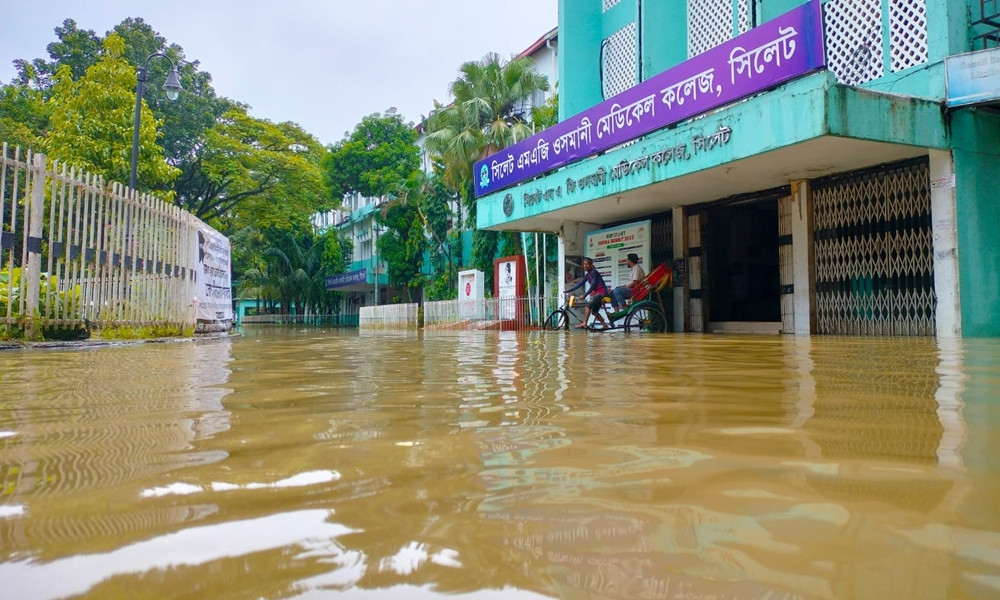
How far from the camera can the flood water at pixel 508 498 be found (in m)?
0.71

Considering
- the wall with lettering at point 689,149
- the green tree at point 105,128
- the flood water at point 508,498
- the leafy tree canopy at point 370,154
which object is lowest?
the flood water at point 508,498

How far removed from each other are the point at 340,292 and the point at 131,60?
21631mm

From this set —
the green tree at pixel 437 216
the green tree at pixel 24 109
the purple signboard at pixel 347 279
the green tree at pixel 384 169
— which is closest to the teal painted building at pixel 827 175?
the green tree at pixel 437 216

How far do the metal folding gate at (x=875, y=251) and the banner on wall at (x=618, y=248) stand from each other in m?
3.62

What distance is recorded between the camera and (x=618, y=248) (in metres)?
13.9

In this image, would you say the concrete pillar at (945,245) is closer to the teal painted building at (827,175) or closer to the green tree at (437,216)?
the teal painted building at (827,175)

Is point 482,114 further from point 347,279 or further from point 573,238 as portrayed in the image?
point 347,279

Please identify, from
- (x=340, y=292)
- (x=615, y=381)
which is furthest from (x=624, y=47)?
(x=340, y=292)

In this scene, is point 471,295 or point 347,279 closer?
point 471,295

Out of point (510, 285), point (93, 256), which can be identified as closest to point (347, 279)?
point (510, 285)

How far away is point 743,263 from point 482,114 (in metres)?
11.1

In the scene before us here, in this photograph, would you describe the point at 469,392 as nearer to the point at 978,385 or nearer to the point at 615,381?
the point at 615,381

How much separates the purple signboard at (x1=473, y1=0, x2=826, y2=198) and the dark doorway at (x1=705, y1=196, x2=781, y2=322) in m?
2.96

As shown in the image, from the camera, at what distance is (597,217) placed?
1414 cm
